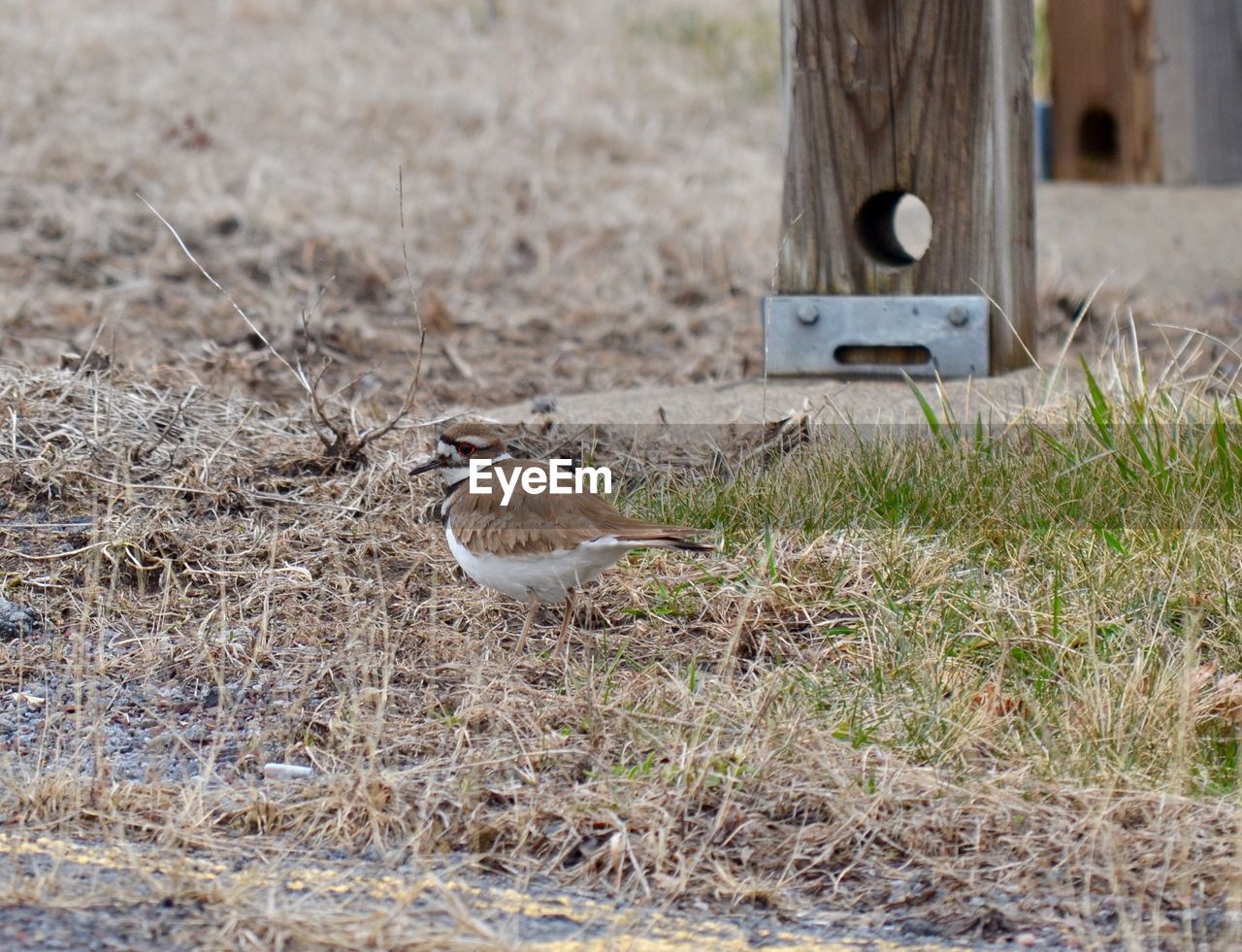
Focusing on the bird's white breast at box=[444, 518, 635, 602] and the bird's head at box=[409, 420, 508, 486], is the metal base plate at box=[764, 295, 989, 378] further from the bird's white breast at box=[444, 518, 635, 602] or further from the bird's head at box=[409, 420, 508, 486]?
the bird's white breast at box=[444, 518, 635, 602]

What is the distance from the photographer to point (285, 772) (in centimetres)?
360

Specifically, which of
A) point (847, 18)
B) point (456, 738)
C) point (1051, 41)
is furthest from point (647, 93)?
point (456, 738)

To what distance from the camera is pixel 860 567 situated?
4.46 m

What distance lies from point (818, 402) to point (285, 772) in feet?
9.45

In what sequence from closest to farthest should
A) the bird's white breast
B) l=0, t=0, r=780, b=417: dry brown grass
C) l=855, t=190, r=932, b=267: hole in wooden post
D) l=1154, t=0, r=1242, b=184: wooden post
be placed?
the bird's white breast < l=855, t=190, r=932, b=267: hole in wooden post < l=0, t=0, r=780, b=417: dry brown grass < l=1154, t=0, r=1242, b=184: wooden post

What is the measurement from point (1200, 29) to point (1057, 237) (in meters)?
1.48

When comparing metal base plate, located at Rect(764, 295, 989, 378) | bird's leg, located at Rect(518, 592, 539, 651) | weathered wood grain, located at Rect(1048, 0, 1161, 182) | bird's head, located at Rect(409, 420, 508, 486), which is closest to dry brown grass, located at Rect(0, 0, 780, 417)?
metal base plate, located at Rect(764, 295, 989, 378)

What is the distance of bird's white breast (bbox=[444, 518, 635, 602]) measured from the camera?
409 centimetres

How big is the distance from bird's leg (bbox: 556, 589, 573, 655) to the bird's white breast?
7cm

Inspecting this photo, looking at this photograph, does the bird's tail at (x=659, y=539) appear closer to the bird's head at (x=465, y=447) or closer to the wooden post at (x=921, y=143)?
the bird's head at (x=465, y=447)

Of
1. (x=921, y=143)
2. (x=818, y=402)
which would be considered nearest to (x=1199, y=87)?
(x=921, y=143)

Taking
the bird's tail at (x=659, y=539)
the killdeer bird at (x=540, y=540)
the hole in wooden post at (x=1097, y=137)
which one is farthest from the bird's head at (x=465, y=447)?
the hole in wooden post at (x=1097, y=137)

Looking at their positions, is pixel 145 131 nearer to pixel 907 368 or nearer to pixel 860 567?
pixel 907 368

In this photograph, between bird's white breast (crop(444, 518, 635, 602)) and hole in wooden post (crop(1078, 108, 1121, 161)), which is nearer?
bird's white breast (crop(444, 518, 635, 602))
